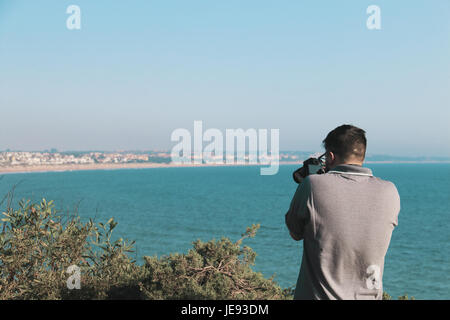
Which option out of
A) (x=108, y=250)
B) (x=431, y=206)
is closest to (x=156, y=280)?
(x=108, y=250)

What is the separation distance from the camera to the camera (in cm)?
251

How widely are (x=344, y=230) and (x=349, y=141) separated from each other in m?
0.48

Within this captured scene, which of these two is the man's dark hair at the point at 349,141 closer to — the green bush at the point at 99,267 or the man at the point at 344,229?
the man at the point at 344,229

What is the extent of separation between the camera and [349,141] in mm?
2182

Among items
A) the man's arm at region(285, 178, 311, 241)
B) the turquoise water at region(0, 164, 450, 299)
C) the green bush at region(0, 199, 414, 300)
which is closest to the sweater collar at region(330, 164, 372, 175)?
the man's arm at region(285, 178, 311, 241)

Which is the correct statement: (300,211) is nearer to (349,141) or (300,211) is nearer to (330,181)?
(330,181)

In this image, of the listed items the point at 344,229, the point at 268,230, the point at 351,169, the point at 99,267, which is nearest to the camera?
the point at 344,229

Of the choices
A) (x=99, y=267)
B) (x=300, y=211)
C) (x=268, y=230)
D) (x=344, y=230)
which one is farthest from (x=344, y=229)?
(x=268, y=230)

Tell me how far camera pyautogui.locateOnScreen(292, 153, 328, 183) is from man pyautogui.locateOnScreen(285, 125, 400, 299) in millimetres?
355

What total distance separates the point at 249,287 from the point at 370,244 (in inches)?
122

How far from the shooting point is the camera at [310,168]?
2506 millimetres

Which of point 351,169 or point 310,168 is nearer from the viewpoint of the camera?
point 351,169

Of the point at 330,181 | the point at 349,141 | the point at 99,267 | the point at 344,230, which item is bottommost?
the point at 99,267
